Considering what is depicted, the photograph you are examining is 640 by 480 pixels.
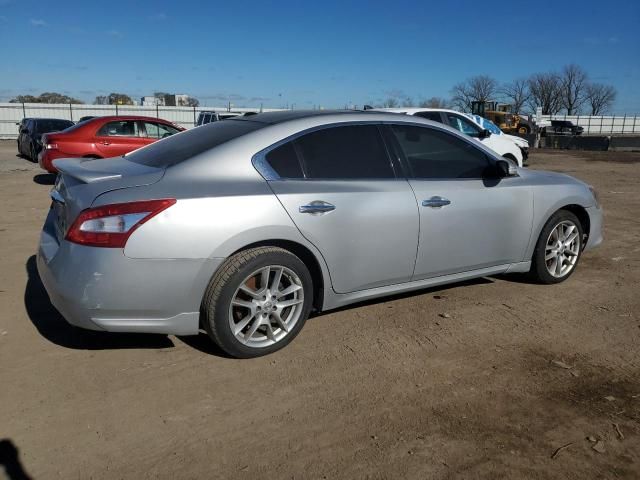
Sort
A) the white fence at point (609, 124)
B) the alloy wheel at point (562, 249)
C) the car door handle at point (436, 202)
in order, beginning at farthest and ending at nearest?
1. the white fence at point (609, 124)
2. the alloy wheel at point (562, 249)
3. the car door handle at point (436, 202)

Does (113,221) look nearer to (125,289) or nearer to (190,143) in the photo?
(125,289)

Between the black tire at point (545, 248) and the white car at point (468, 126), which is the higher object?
the white car at point (468, 126)

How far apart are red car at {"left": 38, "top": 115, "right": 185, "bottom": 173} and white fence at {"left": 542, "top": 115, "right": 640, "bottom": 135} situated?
6502cm

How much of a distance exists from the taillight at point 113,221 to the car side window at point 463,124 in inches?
411

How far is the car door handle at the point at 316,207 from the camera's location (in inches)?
142

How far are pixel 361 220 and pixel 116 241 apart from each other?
1616 millimetres

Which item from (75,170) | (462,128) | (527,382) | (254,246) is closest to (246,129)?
(254,246)

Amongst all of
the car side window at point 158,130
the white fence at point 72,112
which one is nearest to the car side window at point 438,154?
the car side window at point 158,130

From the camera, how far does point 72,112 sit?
3831 cm

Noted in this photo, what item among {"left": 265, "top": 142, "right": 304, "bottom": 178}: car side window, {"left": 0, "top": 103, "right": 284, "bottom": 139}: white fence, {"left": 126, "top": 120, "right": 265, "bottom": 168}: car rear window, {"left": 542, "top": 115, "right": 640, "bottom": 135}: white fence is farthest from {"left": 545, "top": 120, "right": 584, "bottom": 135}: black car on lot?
{"left": 265, "top": 142, "right": 304, "bottom": 178}: car side window

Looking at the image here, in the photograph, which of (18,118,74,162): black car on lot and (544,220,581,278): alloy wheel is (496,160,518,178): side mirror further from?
(18,118,74,162): black car on lot

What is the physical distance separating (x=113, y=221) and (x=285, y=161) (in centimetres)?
119

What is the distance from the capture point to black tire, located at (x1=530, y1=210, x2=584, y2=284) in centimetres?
502

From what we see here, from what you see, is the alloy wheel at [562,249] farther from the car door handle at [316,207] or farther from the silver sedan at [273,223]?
the car door handle at [316,207]
